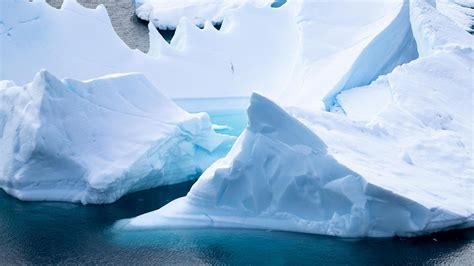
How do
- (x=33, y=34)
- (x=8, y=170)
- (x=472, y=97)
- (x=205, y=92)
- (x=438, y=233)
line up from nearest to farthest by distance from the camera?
(x=438, y=233) < (x=8, y=170) < (x=472, y=97) < (x=33, y=34) < (x=205, y=92)

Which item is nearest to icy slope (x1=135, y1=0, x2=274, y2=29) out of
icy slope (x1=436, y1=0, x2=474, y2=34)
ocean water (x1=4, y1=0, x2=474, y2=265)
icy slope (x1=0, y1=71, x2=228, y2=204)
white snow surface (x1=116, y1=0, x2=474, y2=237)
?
icy slope (x1=436, y1=0, x2=474, y2=34)

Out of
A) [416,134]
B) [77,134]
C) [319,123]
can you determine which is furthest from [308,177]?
[77,134]

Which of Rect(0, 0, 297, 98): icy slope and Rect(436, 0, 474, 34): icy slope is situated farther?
Rect(436, 0, 474, 34): icy slope

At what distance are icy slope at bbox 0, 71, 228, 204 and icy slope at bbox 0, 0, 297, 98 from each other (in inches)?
62.2

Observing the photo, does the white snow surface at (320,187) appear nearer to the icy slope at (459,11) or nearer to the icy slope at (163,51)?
the icy slope at (163,51)

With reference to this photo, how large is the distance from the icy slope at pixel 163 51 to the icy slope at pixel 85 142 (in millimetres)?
1580

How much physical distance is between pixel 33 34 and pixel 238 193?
14.0 ft

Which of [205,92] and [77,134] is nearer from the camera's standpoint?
[77,134]

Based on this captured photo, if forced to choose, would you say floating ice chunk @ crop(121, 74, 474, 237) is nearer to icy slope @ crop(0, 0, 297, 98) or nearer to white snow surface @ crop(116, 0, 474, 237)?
white snow surface @ crop(116, 0, 474, 237)

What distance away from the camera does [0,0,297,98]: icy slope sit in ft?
27.9

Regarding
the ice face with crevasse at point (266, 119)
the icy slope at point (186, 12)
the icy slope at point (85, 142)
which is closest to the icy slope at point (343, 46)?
the ice face with crevasse at point (266, 119)

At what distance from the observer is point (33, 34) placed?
340 inches

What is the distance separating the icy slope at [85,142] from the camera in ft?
21.2

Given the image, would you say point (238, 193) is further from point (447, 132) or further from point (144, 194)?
point (447, 132)
